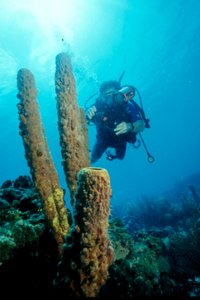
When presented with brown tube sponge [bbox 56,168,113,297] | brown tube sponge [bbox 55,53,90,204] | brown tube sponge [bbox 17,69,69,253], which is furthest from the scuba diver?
brown tube sponge [bbox 56,168,113,297]

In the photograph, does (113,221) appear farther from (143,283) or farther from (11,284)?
(11,284)

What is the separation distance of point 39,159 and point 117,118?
5688 millimetres

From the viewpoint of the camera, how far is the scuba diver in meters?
7.56

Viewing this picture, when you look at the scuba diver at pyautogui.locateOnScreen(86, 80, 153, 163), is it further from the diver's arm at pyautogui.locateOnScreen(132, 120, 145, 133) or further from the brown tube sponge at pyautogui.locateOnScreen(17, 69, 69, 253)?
the brown tube sponge at pyautogui.locateOnScreen(17, 69, 69, 253)

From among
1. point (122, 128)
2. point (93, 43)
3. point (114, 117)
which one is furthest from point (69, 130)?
point (93, 43)

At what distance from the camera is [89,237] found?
220 centimetres

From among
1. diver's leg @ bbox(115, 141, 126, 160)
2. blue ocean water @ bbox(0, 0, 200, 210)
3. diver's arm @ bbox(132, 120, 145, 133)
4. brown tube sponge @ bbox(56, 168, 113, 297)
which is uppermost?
blue ocean water @ bbox(0, 0, 200, 210)

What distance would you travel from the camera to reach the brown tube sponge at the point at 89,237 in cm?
215

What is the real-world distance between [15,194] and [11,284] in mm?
1835

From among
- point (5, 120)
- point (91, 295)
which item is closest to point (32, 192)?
point (91, 295)

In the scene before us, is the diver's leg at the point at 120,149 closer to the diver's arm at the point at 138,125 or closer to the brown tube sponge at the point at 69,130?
the diver's arm at the point at 138,125

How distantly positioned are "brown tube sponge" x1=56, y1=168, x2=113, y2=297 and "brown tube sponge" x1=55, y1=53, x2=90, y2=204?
38.0 inches

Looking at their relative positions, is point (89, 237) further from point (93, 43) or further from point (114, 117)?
point (93, 43)

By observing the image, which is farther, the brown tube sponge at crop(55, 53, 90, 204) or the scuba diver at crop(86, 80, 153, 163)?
the scuba diver at crop(86, 80, 153, 163)
